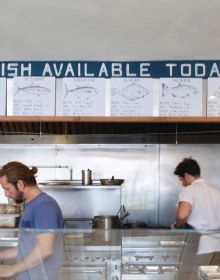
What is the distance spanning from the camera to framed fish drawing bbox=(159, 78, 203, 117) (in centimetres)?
364

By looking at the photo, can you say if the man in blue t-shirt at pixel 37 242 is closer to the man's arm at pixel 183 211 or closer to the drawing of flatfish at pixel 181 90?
the man's arm at pixel 183 211

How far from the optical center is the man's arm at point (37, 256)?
7.23 feet

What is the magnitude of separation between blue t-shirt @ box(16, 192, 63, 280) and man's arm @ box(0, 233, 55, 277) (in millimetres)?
20

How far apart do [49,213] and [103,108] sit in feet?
5.22

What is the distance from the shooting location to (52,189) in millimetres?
5277

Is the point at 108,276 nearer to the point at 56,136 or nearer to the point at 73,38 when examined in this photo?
the point at 73,38

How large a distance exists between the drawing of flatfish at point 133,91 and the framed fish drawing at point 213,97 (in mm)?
505

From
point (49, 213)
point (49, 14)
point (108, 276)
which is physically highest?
point (49, 14)

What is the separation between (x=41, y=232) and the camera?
2221mm

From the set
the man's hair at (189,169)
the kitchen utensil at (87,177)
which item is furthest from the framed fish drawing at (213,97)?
the kitchen utensil at (87,177)

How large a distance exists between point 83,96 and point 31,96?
423 millimetres

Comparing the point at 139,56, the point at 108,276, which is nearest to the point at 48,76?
the point at 139,56

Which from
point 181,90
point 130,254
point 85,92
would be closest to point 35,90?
point 85,92

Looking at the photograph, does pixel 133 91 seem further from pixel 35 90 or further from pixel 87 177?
pixel 87 177
